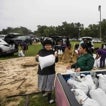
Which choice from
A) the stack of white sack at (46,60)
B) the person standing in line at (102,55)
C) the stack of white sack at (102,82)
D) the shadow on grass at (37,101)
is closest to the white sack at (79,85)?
the stack of white sack at (102,82)

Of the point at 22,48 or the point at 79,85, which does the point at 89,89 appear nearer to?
the point at 79,85

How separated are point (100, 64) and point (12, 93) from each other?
472 centimetres

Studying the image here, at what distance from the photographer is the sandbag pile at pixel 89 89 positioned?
3037 millimetres

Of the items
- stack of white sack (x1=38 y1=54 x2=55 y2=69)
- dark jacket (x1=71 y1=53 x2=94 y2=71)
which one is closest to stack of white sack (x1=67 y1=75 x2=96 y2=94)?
dark jacket (x1=71 y1=53 x2=94 y2=71)

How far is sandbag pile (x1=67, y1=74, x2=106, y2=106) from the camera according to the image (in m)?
3.04

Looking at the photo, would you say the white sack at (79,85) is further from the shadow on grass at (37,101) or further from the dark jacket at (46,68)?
the shadow on grass at (37,101)

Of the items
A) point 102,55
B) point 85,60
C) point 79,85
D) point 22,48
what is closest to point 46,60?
point 85,60

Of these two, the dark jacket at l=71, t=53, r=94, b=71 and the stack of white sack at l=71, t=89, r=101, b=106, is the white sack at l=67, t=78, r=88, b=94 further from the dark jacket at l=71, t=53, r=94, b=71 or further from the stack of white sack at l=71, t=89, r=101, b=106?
A: the dark jacket at l=71, t=53, r=94, b=71

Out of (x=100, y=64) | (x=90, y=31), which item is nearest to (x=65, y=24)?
(x=90, y=31)

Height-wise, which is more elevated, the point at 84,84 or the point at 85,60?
the point at 85,60

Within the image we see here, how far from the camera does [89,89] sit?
3.68 meters

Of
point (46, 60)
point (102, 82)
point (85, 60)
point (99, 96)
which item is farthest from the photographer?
point (46, 60)

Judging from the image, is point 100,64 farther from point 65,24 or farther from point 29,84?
point 65,24

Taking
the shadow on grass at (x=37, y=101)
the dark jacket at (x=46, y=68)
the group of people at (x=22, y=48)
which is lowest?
the shadow on grass at (x=37, y=101)
